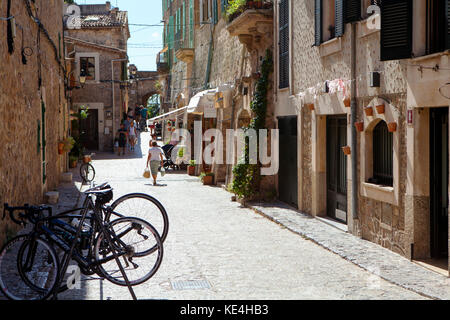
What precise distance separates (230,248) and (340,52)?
399 cm

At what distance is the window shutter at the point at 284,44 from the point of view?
14789 mm

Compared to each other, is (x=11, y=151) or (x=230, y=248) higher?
(x=11, y=151)

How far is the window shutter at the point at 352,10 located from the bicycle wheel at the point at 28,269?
6.40 m

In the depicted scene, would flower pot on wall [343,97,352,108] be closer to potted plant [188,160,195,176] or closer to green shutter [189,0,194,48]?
potted plant [188,160,195,176]

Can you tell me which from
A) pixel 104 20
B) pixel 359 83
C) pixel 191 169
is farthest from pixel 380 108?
pixel 104 20

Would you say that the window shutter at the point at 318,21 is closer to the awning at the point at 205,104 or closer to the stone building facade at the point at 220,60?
the stone building facade at the point at 220,60

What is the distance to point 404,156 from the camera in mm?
8852

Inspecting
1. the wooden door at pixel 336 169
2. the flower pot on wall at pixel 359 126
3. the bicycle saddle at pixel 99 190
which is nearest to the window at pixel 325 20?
the wooden door at pixel 336 169

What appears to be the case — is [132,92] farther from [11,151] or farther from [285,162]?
[11,151]

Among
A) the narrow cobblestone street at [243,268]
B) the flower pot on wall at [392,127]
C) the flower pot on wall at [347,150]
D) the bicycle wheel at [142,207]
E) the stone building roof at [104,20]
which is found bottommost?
the narrow cobblestone street at [243,268]

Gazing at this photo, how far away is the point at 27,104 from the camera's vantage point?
466 inches

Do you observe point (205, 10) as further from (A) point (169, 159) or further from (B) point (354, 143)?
(B) point (354, 143)

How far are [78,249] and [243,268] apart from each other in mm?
2582

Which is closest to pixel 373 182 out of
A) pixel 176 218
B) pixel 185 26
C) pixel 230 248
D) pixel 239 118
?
pixel 230 248
